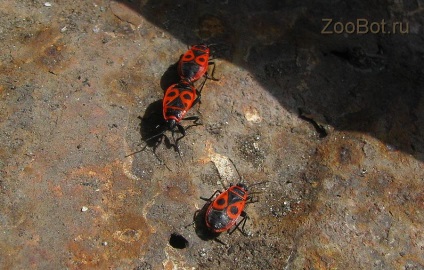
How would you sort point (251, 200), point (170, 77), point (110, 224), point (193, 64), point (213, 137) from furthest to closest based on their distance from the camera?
point (170, 77), point (193, 64), point (213, 137), point (251, 200), point (110, 224)

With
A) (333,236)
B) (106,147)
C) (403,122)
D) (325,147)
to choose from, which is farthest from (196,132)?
(403,122)

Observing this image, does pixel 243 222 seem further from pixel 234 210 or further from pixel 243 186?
pixel 243 186

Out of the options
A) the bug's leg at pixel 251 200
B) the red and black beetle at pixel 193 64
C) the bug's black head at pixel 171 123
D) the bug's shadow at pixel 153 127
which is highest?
the red and black beetle at pixel 193 64

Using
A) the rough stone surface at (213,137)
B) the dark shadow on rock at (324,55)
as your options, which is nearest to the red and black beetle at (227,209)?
the rough stone surface at (213,137)

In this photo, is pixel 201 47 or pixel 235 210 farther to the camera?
pixel 201 47

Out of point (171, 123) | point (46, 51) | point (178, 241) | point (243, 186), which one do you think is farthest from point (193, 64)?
point (178, 241)

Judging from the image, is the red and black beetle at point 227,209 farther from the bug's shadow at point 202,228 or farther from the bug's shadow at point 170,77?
the bug's shadow at point 170,77
